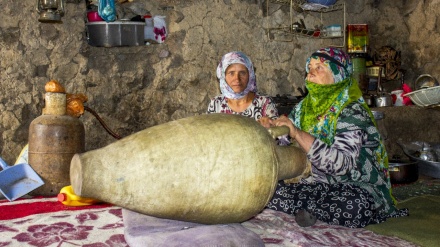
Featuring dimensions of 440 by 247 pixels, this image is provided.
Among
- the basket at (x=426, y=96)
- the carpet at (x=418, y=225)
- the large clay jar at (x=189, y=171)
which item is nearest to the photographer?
the large clay jar at (x=189, y=171)

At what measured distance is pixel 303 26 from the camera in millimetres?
5160

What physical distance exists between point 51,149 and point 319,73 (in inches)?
70.5

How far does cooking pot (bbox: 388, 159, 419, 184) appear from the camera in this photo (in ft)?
12.9

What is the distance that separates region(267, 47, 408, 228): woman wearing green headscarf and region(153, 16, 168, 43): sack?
6.75 ft

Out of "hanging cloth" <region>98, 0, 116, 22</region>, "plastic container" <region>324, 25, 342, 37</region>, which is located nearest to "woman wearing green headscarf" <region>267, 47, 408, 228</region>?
"hanging cloth" <region>98, 0, 116, 22</region>

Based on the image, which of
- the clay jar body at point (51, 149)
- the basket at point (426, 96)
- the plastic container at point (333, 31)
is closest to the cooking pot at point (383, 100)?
the basket at point (426, 96)

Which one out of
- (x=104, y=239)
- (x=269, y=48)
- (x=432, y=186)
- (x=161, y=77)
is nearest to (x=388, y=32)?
(x=269, y=48)

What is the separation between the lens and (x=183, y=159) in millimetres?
1488

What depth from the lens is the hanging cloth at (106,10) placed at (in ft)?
13.1

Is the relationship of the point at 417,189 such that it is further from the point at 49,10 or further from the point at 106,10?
the point at 49,10

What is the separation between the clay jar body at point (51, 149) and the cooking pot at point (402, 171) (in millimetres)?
2433

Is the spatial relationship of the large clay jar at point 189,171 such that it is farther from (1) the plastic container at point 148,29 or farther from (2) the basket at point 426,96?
(2) the basket at point 426,96

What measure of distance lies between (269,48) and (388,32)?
159 cm

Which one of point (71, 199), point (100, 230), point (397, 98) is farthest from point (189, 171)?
point (397, 98)
